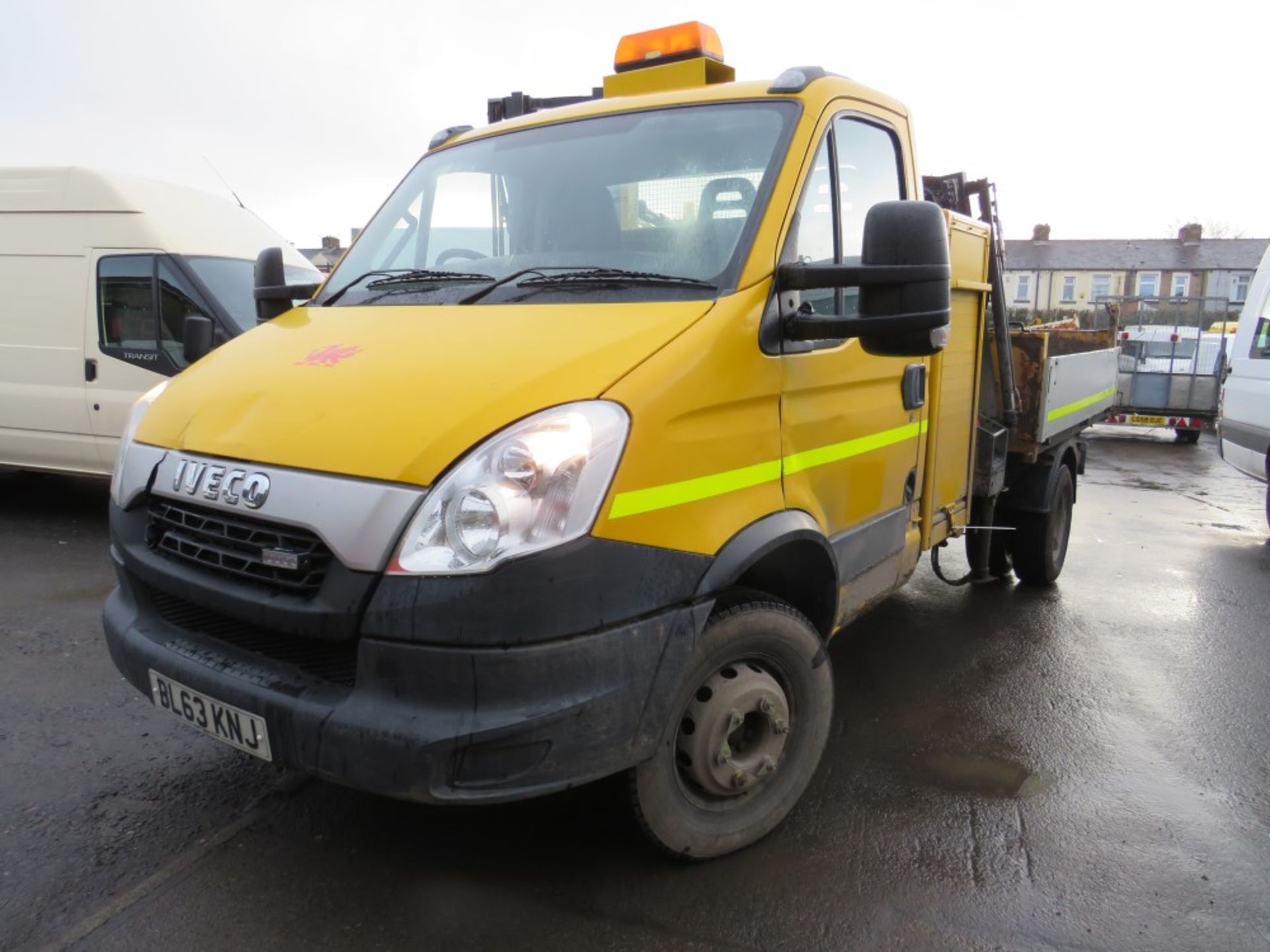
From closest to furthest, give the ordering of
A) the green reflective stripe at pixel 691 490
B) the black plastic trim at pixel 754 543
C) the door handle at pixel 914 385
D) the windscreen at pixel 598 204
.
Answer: the green reflective stripe at pixel 691 490, the black plastic trim at pixel 754 543, the windscreen at pixel 598 204, the door handle at pixel 914 385

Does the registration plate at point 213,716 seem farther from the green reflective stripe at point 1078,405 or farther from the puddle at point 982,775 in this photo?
the green reflective stripe at point 1078,405

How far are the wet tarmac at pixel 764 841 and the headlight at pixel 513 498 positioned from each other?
105 cm

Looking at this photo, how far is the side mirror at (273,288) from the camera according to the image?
12.1 feet

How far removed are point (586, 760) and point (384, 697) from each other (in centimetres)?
50

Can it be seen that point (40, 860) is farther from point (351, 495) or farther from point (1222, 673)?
point (1222, 673)

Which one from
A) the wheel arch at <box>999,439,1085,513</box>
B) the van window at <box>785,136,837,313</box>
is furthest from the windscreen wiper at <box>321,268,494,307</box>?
the wheel arch at <box>999,439,1085,513</box>

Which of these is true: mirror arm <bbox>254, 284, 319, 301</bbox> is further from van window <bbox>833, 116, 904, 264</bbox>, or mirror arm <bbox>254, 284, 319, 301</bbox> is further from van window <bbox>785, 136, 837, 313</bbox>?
van window <bbox>833, 116, 904, 264</bbox>

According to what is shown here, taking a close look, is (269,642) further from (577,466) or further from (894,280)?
(894,280)

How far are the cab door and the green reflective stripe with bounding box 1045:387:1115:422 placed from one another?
1.89 m

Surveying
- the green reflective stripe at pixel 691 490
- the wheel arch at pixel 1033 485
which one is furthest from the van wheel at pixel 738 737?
the wheel arch at pixel 1033 485

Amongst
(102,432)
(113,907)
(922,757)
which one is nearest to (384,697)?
(113,907)

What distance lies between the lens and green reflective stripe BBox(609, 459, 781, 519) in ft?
7.13

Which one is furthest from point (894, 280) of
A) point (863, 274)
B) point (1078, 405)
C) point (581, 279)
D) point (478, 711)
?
point (1078, 405)

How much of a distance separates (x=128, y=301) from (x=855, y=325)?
6103mm
